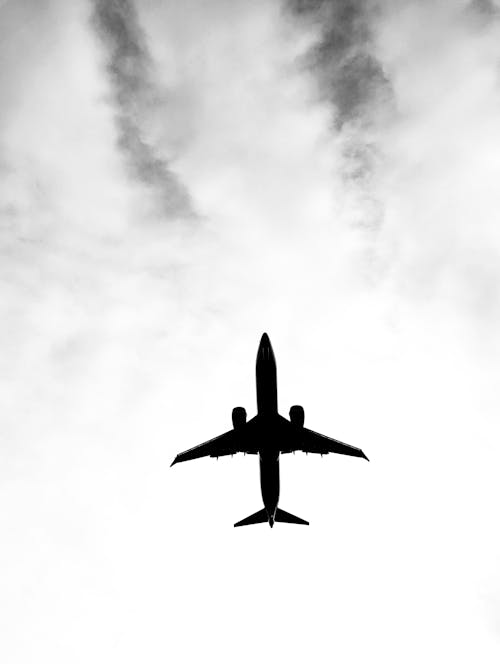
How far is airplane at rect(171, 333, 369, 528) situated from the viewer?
46.5 m

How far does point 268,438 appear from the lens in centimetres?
4728

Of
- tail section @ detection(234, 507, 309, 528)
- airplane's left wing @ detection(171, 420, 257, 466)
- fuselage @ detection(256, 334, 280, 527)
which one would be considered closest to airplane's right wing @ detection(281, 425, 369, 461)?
fuselage @ detection(256, 334, 280, 527)

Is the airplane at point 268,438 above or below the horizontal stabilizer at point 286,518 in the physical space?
above

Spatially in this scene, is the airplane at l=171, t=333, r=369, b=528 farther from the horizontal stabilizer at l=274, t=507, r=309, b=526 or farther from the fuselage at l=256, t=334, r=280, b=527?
the horizontal stabilizer at l=274, t=507, r=309, b=526

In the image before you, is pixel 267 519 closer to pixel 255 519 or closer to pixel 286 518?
pixel 255 519

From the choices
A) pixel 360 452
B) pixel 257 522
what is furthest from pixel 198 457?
pixel 360 452

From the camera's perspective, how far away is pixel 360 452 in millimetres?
48438

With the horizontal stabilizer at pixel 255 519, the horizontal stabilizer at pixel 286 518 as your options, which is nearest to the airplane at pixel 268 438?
the horizontal stabilizer at pixel 255 519

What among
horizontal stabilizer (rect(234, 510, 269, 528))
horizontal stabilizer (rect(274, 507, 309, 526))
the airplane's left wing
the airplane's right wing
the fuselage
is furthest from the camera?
horizontal stabilizer (rect(274, 507, 309, 526))

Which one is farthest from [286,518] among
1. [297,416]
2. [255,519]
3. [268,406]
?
[268,406]

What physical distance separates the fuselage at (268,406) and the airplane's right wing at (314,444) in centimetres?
151

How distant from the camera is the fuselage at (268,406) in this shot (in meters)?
46.2

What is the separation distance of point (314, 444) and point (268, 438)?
167 inches

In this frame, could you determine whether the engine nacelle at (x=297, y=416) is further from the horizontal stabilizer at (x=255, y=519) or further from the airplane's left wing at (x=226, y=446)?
the horizontal stabilizer at (x=255, y=519)
